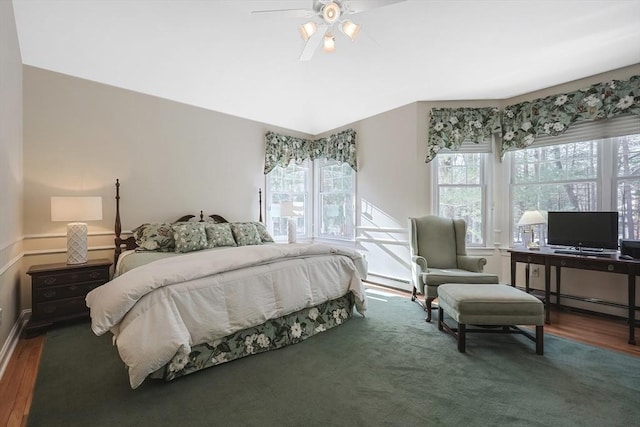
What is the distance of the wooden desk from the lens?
8.38 feet

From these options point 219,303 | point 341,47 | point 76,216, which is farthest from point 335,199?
point 76,216

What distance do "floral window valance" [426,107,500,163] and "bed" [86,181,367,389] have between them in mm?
2079

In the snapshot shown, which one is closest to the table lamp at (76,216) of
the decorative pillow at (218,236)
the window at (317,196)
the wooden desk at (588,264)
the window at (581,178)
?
the decorative pillow at (218,236)

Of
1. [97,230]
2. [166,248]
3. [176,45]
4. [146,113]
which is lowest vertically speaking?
[166,248]

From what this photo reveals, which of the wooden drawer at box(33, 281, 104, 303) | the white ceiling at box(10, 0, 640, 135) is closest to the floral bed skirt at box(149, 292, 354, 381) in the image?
the wooden drawer at box(33, 281, 104, 303)

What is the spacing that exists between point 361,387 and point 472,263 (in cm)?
223

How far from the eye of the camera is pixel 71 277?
291 cm

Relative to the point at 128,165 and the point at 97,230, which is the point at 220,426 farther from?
the point at 128,165

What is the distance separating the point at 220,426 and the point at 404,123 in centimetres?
404

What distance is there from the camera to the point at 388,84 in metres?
3.88

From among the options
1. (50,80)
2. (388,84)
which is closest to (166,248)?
(50,80)

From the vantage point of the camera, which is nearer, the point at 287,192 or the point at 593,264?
the point at 593,264

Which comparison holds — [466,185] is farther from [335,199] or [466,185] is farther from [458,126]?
[335,199]

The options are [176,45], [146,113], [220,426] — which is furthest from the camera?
[146,113]
